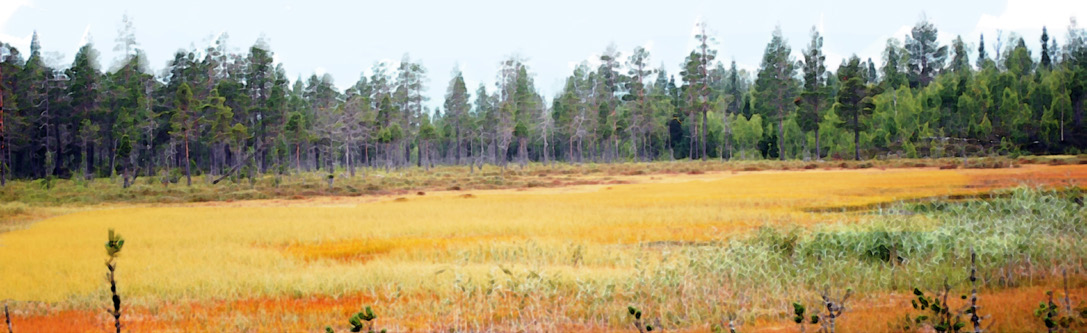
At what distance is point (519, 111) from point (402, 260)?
6601cm

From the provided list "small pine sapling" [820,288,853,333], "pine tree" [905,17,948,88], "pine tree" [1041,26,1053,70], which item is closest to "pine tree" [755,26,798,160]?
"pine tree" [905,17,948,88]

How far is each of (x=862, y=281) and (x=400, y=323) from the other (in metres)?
6.64

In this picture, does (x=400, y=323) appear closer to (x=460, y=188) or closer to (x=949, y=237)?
(x=949, y=237)

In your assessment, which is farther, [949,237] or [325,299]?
[949,237]

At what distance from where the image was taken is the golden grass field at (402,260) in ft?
30.8

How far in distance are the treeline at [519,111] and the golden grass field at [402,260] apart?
2492 centimetres

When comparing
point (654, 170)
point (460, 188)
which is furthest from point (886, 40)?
point (460, 188)

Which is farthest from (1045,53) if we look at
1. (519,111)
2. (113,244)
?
(113,244)

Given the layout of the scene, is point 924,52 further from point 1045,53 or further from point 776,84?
point 776,84

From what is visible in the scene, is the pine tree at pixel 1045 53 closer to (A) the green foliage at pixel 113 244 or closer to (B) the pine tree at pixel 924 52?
(B) the pine tree at pixel 924 52

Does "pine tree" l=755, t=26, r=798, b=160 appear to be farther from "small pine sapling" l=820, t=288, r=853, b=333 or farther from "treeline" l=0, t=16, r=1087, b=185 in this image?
"small pine sapling" l=820, t=288, r=853, b=333

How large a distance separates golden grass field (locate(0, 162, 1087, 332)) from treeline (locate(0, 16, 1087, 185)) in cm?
2492

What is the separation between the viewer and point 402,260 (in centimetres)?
1427

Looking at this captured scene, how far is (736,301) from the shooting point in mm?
9297
